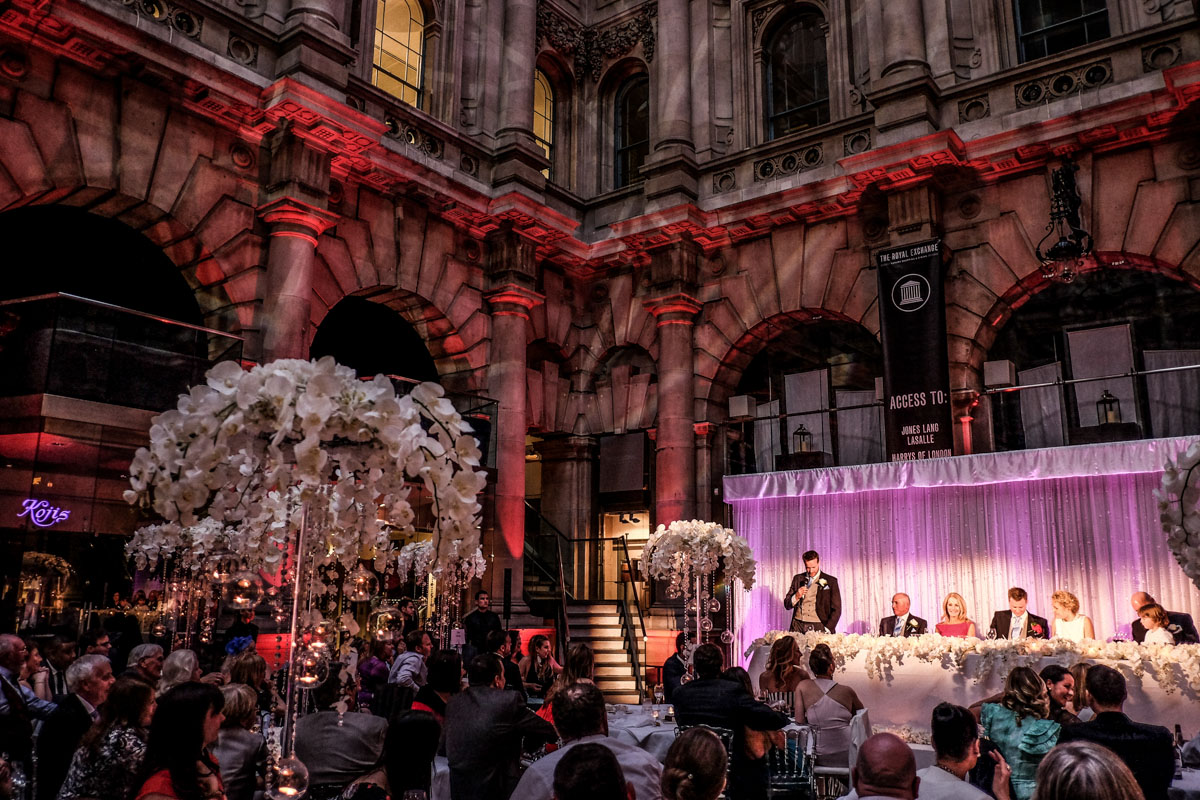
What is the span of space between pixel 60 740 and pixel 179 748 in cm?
216

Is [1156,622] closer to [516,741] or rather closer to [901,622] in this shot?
[901,622]

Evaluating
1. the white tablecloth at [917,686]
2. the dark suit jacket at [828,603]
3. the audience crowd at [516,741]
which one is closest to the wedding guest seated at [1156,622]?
the white tablecloth at [917,686]

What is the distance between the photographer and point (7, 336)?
9555 millimetres

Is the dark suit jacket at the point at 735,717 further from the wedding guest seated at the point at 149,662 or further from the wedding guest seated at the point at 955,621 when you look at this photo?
the wedding guest seated at the point at 955,621

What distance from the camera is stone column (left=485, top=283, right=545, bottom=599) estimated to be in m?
15.3

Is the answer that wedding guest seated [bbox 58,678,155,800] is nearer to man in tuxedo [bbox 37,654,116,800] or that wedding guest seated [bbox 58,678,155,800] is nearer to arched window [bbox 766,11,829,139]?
man in tuxedo [bbox 37,654,116,800]

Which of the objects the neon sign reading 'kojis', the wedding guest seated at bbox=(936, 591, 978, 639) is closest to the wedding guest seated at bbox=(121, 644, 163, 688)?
the neon sign reading 'kojis'

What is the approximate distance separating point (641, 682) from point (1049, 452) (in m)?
7.10

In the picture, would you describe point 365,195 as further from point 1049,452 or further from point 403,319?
point 1049,452

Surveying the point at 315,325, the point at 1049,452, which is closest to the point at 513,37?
the point at 315,325

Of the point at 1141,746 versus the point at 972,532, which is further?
the point at 972,532

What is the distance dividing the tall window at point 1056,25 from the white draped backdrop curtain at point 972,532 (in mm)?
6715

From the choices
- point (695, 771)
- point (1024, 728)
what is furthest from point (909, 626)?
point (695, 771)

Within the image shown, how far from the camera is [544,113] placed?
1914 cm
